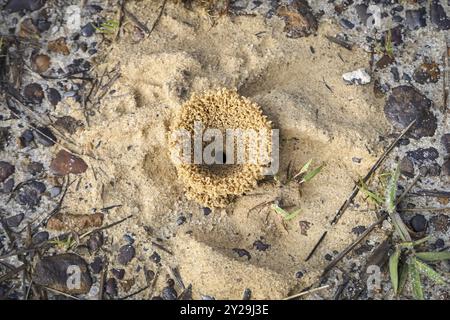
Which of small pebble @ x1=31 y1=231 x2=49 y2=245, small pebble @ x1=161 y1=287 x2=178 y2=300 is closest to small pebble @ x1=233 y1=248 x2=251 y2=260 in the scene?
small pebble @ x1=161 y1=287 x2=178 y2=300

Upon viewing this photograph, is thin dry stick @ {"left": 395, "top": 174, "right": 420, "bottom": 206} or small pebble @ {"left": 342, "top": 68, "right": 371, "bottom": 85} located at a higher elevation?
small pebble @ {"left": 342, "top": 68, "right": 371, "bottom": 85}

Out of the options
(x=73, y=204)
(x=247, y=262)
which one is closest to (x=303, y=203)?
(x=247, y=262)

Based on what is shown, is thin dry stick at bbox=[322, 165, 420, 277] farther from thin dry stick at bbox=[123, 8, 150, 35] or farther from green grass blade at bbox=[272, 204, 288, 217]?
thin dry stick at bbox=[123, 8, 150, 35]

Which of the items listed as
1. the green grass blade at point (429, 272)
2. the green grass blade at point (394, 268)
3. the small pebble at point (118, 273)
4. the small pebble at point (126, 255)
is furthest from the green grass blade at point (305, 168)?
the small pebble at point (118, 273)

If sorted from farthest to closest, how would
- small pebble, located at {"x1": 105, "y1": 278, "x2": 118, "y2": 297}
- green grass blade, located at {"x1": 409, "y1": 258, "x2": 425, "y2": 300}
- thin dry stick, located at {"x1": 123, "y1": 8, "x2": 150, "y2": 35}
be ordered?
thin dry stick, located at {"x1": 123, "y1": 8, "x2": 150, "y2": 35}
small pebble, located at {"x1": 105, "y1": 278, "x2": 118, "y2": 297}
green grass blade, located at {"x1": 409, "y1": 258, "x2": 425, "y2": 300}

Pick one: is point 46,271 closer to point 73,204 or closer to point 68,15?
point 73,204

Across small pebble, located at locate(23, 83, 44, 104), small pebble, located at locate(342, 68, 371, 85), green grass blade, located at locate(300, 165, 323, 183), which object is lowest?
green grass blade, located at locate(300, 165, 323, 183)
